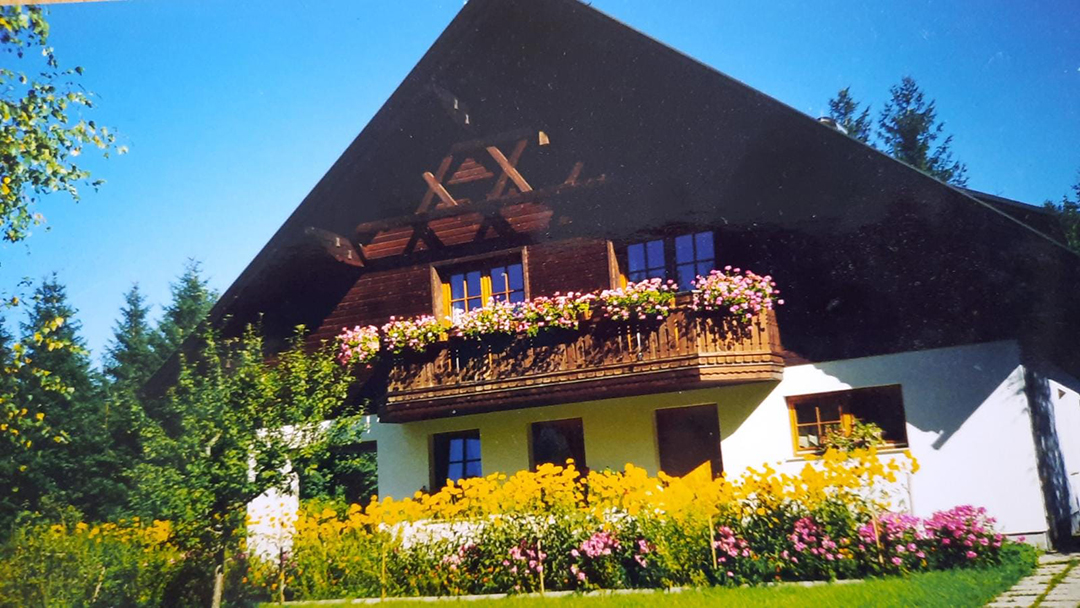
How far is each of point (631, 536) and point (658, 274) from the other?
154 inches

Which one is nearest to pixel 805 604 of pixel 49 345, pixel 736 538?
pixel 736 538

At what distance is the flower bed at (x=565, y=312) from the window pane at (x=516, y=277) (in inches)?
15.9

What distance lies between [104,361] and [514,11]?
6.73 metres

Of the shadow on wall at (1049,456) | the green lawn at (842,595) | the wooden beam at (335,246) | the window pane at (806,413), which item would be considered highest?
the wooden beam at (335,246)

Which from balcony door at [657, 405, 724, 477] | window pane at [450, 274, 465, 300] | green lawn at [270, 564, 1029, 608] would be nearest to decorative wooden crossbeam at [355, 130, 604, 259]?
window pane at [450, 274, 465, 300]

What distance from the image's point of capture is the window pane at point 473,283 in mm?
12508

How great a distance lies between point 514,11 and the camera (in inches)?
438

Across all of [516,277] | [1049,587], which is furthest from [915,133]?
[516,277]

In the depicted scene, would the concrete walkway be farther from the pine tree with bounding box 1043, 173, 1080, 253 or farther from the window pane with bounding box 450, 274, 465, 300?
the window pane with bounding box 450, 274, 465, 300

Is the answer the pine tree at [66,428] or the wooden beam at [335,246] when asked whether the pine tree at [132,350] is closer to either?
the pine tree at [66,428]

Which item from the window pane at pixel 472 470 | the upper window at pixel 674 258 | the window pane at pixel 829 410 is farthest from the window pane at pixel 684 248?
the window pane at pixel 472 470

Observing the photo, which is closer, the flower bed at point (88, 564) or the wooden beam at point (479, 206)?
the flower bed at point (88, 564)

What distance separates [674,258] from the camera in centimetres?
1112

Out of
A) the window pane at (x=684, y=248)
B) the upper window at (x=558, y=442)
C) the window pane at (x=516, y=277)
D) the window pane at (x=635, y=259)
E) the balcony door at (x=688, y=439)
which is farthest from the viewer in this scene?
the window pane at (x=516, y=277)
